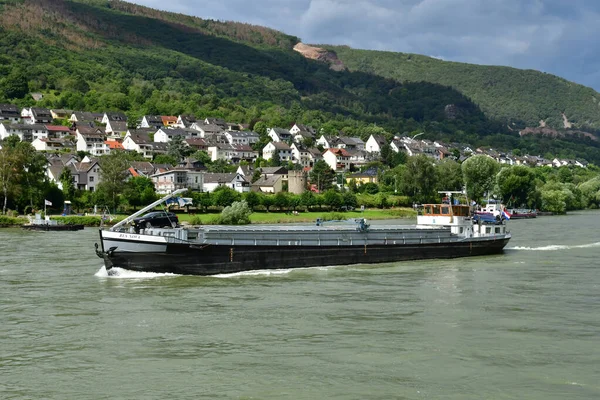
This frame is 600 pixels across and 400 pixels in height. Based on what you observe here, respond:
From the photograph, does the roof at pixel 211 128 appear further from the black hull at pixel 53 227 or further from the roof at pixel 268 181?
the black hull at pixel 53 227

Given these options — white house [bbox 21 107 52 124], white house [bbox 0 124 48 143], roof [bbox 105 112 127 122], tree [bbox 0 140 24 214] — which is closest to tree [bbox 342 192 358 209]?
tree [bbox 0 140 24 214]

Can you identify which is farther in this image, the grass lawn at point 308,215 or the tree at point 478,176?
the tree at point 478,176

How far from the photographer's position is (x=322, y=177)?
408 ft

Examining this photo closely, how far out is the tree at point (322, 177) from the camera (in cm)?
12371

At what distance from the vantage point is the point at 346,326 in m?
24.5

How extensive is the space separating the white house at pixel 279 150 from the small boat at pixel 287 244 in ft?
330

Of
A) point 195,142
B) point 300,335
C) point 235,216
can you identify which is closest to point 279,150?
point 195,142

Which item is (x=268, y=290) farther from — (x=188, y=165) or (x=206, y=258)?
(x=188, y=165)

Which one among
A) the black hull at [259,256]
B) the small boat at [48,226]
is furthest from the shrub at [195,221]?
the black hull at [259,256]

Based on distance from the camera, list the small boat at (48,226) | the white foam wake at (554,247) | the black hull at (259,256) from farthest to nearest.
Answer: the small boat at (48,226) < the white foam wake at (554,247) < the black hull at (259,256)

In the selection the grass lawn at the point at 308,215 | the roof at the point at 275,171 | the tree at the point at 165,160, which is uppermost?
the tree at the point at 165,160

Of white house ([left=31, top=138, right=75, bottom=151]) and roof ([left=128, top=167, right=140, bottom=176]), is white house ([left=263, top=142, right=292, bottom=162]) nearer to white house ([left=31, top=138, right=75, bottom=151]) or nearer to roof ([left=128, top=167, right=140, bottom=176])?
white house ([left=31, top=138, right=75, bottom=151])

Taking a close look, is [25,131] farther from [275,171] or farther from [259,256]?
[259,256]

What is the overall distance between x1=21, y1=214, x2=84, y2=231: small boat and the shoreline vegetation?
277 cm
